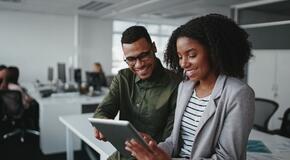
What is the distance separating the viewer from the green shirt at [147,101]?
1.57 meters

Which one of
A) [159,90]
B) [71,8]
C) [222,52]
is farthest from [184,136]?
[71,8]

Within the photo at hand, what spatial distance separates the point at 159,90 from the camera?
1.59m

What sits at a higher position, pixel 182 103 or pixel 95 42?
pixel 95 42

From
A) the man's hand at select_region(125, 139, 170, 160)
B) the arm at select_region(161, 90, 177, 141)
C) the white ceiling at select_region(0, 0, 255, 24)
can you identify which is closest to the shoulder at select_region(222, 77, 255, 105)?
the man's hand at select_region(125, 139, 170, 160)

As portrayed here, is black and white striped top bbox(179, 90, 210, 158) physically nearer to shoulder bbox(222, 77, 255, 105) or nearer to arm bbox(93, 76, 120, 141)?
shoulder bbox(222, 77, 255, 105)

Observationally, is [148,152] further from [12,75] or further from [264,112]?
[12,75]

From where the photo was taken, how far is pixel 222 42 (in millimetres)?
Result: 1132

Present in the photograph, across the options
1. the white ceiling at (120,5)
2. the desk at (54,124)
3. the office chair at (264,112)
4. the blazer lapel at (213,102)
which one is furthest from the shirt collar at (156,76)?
the white ceiling at (120,5)

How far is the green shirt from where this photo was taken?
157cm

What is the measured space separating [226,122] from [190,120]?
217 millimetres

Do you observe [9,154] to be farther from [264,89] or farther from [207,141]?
[264,89]

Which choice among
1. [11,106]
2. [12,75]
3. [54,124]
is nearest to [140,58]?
[54,124]

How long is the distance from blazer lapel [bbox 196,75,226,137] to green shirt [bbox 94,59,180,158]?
1.29 ft

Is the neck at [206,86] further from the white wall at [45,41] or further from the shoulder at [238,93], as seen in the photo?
the white wall at [45,41]
